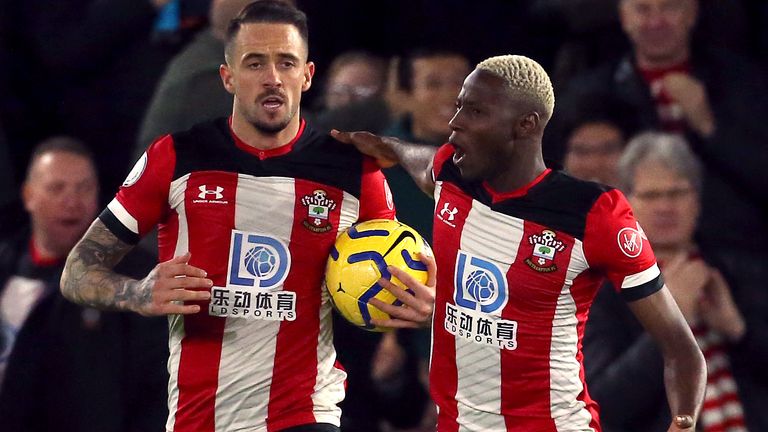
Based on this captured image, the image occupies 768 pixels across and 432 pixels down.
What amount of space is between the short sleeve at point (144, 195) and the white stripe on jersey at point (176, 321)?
3 cm

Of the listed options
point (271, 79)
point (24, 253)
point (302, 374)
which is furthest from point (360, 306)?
point (24, 253)

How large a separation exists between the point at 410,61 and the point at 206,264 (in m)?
2.54

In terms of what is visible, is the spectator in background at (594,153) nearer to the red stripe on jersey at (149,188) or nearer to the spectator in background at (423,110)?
the spectator in background at (423,110)

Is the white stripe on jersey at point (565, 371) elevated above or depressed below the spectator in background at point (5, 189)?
below

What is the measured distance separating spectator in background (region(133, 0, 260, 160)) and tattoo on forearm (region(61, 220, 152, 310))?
65.9 inches

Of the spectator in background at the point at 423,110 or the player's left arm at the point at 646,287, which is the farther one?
the spectator in background at the point at 423,110

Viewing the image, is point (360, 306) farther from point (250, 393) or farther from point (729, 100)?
point (729, 100)

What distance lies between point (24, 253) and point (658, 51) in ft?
9.43

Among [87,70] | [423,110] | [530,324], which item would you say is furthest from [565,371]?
[87,70]

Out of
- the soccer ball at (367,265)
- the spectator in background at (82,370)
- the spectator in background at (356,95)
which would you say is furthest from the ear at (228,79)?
the spectator in background at (356,95)

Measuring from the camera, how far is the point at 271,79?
5.41 meters

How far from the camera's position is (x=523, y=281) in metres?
5.31

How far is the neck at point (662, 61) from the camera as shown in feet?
25.5

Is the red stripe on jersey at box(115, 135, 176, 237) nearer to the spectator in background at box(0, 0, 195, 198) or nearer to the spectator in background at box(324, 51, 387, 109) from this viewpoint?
the spectator in background at box(324, 51, 387, 109)
